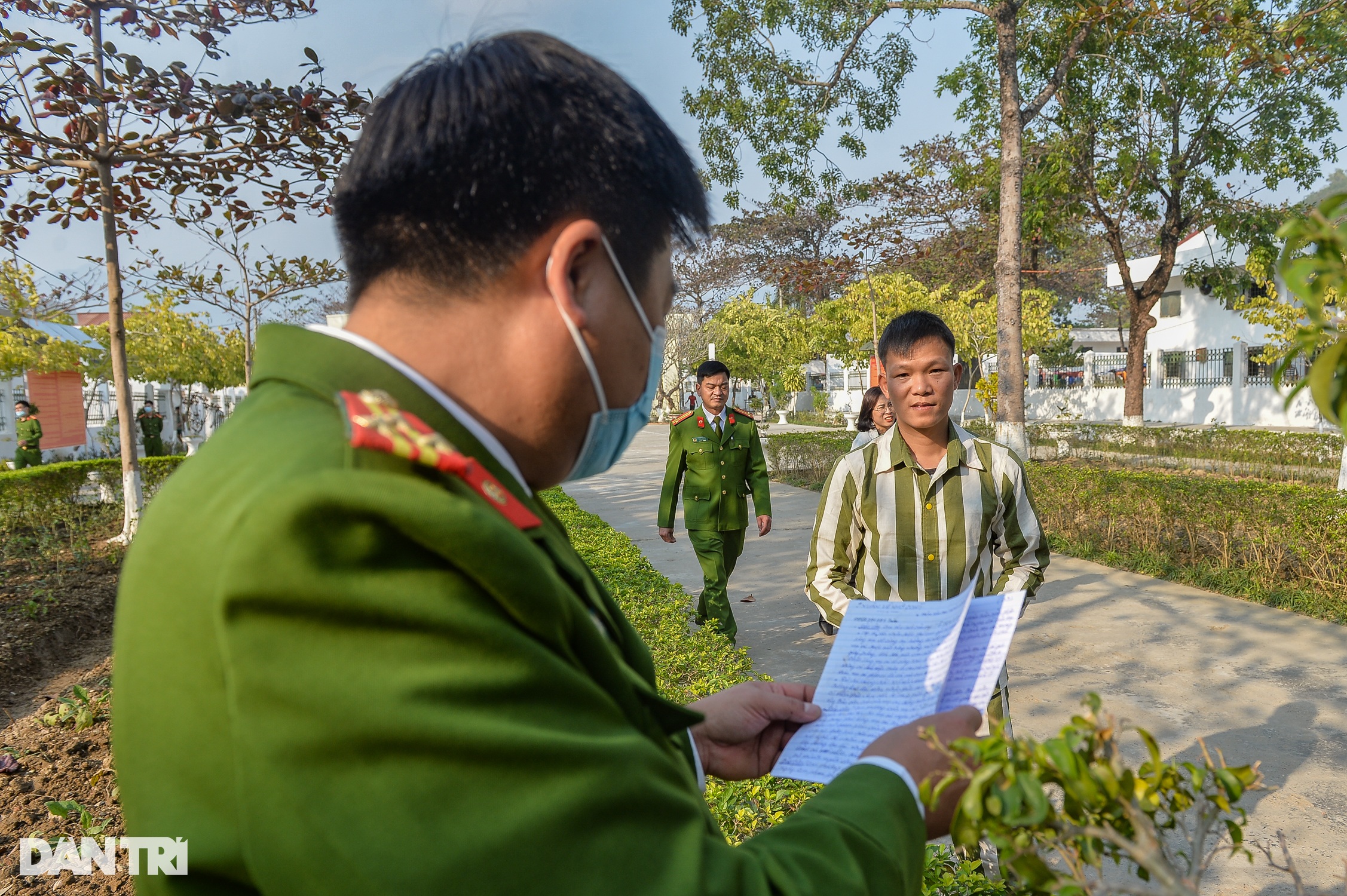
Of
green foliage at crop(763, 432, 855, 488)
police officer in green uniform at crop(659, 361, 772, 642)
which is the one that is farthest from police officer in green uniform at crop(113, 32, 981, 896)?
green foliage at crop(763, 432, 855, 488)

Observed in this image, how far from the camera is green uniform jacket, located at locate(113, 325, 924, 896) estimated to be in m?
0.70

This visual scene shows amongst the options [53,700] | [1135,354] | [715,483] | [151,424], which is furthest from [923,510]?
[151,424]

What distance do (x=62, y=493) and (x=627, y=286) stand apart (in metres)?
12.2

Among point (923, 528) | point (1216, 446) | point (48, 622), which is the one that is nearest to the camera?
point (923, 528)

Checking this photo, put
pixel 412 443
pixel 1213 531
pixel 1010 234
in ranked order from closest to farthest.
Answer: pixel 412 443 → pixel 1213 531 → pixel 1010 234

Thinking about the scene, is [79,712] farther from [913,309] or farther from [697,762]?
[913,309]

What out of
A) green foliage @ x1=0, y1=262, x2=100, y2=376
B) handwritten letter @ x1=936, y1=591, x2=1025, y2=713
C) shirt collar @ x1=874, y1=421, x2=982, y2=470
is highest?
green foliage @ x1=0, y1=262, x2=100, y2=376

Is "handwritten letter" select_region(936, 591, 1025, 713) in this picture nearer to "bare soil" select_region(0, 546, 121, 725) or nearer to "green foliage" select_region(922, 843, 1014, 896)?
"green foliage" select_region(922, 843, 1014, 896)

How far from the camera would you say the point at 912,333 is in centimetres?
324

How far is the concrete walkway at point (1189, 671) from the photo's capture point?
3516mm

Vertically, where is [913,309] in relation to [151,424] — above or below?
above

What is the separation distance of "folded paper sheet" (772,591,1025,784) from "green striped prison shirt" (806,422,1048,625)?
1.54 m

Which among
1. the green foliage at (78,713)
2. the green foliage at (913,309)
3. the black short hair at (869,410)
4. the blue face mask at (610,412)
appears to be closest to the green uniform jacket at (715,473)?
the black short hair at (869,410)

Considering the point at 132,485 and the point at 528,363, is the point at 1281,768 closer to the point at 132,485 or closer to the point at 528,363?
the point at 528,363
